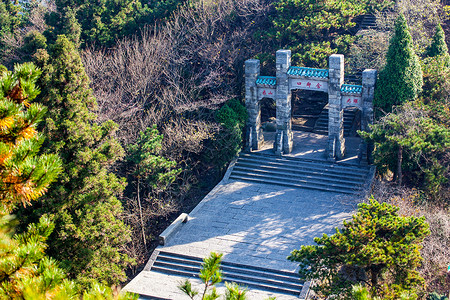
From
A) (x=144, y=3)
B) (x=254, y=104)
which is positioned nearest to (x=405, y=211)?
(x=254, y=104)

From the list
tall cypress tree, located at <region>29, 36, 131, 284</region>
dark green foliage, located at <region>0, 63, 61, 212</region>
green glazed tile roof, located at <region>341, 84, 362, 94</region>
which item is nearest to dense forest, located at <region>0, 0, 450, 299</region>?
tall cypress tree, located at <region>29, 36, 131, 284</region>

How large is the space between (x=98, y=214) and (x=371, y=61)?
55.7 feet

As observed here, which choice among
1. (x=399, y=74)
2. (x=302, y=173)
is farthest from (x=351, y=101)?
(x=302, y=173)

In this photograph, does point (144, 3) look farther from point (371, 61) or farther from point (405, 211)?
point (405, 211)

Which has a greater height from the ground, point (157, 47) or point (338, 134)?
point (157, 47)

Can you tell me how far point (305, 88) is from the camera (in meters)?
25.2

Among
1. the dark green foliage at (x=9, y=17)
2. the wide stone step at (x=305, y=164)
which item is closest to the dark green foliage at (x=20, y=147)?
the wide stone step at (x=305, y=164)

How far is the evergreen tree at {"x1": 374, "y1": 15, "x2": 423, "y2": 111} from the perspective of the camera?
76.2 ft

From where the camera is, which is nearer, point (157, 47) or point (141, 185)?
point (141, 185)

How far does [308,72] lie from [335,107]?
7.17 feet

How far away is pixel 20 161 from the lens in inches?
258

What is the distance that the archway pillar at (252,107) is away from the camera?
25.7m

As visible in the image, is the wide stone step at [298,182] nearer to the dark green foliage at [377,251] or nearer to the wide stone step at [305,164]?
the wide stone step at [305,164]

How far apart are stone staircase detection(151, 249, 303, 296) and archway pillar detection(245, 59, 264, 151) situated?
8558 mm
